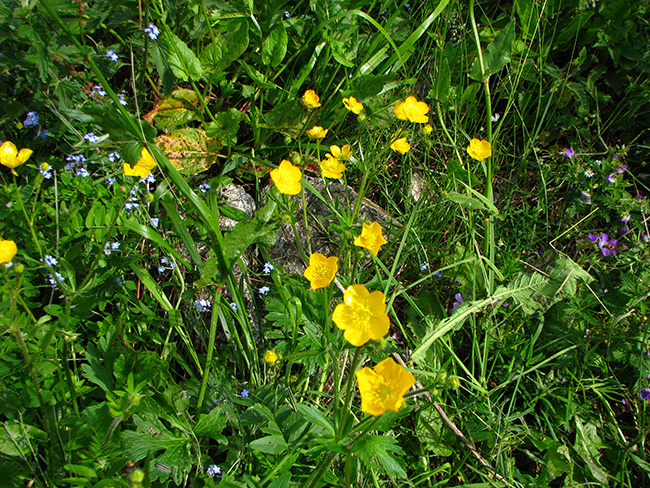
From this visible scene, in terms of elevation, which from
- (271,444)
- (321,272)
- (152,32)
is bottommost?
(271,444)

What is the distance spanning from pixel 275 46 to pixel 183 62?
1.78 feet

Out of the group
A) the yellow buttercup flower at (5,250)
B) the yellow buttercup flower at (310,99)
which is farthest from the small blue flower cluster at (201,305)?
the yellow buttercup flower at (310,99)

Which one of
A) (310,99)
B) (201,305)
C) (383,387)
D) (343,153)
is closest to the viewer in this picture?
(383,387)

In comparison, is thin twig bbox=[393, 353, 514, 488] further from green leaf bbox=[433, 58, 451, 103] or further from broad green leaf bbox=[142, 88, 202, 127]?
broad green leaf bbox=[142, 88, 202, 127]

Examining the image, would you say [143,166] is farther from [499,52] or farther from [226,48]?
[499,52]

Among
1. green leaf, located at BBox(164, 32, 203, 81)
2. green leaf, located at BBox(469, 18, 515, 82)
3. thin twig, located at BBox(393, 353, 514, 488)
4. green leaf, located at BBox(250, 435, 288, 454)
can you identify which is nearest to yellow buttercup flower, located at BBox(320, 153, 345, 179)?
A: green leaf, located at BBox(164, 32, 203, 81)

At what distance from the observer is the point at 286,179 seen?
1612 mm

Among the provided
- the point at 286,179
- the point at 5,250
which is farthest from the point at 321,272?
the point at 5,250

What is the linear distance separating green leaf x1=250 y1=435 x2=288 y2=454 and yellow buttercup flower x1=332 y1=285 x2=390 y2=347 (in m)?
0.46

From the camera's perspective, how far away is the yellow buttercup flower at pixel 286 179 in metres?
1.58

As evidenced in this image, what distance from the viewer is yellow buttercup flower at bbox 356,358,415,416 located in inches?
44.3

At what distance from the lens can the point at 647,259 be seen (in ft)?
7.16

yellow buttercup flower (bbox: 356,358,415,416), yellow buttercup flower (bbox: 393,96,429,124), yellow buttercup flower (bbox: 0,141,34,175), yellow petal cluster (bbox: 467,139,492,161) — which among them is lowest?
yellow buttercup flower (bbox: 356,358,415,416)

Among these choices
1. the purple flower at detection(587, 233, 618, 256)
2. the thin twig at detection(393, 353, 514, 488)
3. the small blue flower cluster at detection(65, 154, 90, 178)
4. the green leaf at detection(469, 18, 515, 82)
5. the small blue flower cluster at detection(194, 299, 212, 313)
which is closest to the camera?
the thin twig at detection(393, 353, 514, 488)
